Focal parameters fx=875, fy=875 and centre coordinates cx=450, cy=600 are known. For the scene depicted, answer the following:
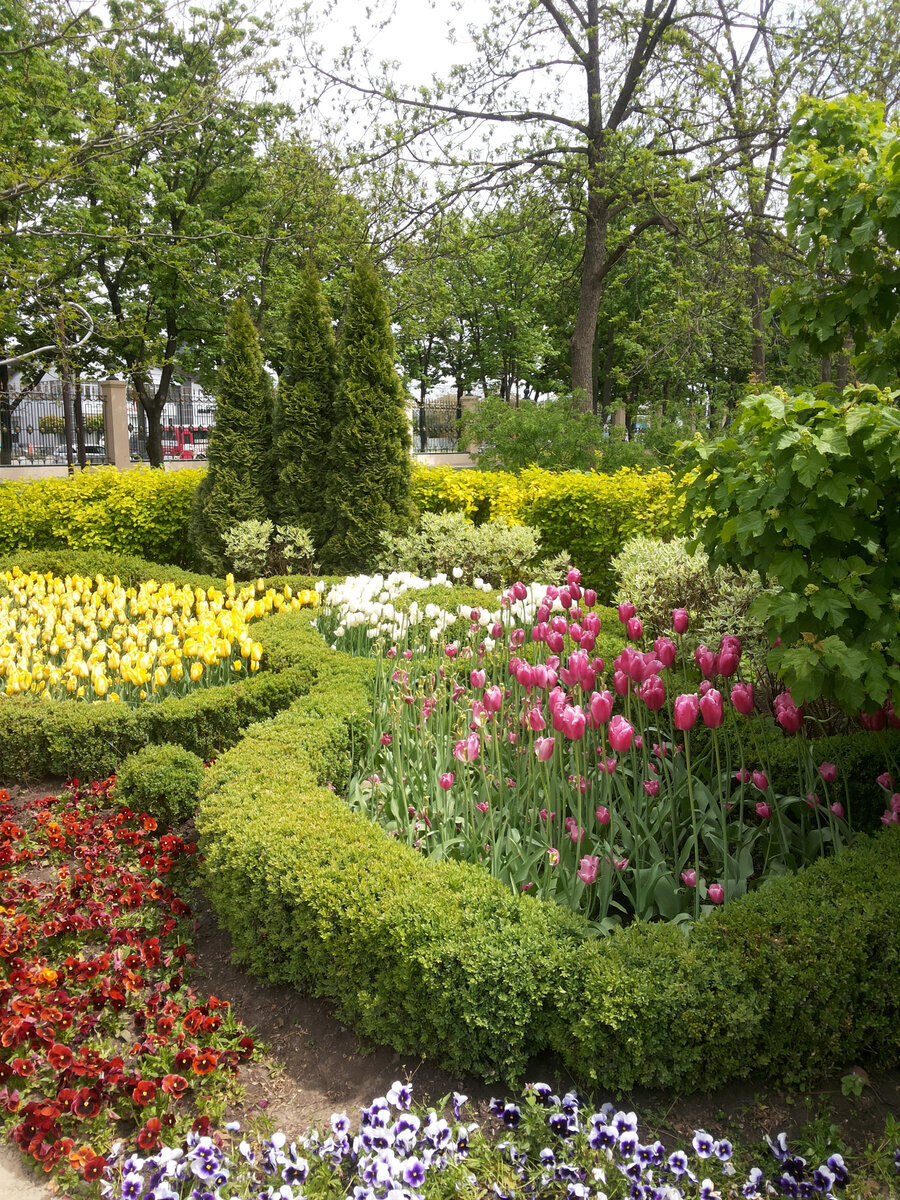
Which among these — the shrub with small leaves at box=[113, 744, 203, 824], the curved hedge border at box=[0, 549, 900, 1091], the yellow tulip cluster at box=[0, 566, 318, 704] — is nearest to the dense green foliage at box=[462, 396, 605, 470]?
the yellow tulip cluster at box=[0, 566, 318, 704]

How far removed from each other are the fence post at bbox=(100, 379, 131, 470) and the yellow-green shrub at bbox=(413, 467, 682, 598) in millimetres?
16086

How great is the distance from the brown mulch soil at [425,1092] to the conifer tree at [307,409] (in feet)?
24.6

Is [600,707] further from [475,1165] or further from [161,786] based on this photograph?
[161,786]

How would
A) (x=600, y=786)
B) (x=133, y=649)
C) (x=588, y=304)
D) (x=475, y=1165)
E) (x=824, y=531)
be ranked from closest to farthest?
1. (x=475, y=1165)
2. (x=824, y=531)
3. (x=600, y=786)
4. (x=133, y=649)
5. (x=588, y=304)

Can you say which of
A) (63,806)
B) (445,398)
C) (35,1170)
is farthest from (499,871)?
(445,398)

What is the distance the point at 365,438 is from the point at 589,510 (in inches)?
104

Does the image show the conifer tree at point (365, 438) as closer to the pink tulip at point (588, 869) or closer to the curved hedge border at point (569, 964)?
the curved hedge border at point (569, 964)

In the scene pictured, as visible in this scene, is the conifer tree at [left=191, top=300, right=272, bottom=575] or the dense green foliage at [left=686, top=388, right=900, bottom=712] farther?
the conifer tree at [left=191, top=300, right=272, bottom=575]

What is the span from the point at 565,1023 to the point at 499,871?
2.58 feet

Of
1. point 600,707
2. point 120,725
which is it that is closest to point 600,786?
point 600,707

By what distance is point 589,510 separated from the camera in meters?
9.02

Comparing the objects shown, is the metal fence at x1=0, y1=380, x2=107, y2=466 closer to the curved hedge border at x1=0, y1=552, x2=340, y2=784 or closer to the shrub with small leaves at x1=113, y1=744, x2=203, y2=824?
the curved hedge border at x1=0, y1=552, x2=340, y2=784

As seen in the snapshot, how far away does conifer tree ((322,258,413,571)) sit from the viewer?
972 cm

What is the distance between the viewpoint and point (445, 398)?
1406 inches
